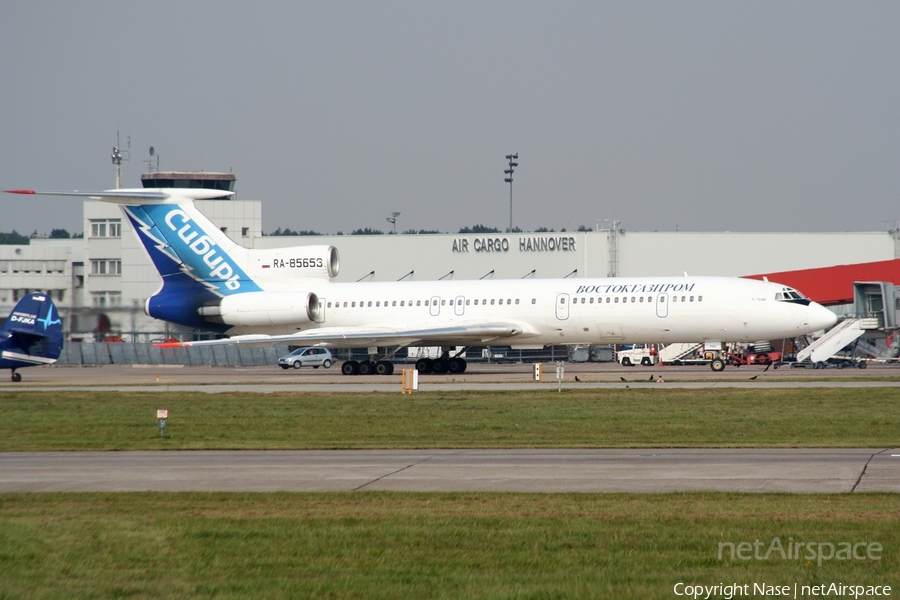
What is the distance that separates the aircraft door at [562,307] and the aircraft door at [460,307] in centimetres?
423

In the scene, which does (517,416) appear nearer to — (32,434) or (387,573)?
(32,434)

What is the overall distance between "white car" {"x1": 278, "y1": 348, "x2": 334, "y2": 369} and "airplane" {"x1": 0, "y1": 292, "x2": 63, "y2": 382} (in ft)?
64.1

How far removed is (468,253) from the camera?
2938 inches

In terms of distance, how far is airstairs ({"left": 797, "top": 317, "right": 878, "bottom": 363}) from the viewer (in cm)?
4653

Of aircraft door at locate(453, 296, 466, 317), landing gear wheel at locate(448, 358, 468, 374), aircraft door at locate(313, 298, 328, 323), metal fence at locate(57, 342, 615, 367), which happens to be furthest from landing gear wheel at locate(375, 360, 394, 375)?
metal fence at locate(57, 342, 615, 367)

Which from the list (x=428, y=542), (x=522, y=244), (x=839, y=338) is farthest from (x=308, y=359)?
(x=428, y=542)

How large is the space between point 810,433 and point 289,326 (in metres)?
27.6

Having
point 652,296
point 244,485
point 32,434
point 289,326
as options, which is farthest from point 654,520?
point 289,326

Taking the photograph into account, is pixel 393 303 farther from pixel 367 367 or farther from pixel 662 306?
pixel 662 306

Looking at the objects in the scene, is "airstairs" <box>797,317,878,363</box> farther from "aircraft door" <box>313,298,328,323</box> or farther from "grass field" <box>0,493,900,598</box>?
"grass field" <box>0,493,900,598</box>

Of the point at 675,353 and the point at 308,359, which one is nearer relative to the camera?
the point at 675,353

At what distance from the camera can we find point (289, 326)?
43188 mm

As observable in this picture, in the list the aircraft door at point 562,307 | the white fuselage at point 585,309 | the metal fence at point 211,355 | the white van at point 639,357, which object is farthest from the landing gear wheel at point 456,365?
the metal fence at point 211,355

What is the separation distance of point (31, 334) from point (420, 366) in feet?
52.5
